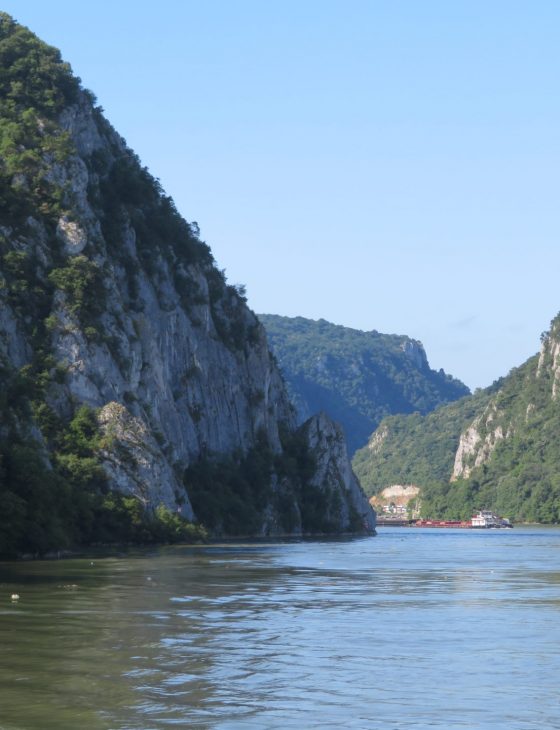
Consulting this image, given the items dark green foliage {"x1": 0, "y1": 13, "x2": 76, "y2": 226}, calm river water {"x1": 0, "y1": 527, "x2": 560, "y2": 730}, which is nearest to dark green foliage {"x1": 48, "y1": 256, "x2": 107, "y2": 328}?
dark green foliage {"x1": 0, "y1": 13, "x2": 76, "y2": 226}

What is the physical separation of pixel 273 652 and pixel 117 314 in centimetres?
9763

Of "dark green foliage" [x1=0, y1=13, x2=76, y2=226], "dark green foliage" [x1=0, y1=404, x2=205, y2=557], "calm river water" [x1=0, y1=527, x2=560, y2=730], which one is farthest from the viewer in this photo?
"dark green foliage" [x1=0, y1=13, x2=76, y2=226]

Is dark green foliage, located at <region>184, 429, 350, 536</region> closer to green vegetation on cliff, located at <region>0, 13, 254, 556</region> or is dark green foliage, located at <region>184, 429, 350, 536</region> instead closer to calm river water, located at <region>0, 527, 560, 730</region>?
green vegetation on cliff, located at <region>0, 13, 254, 556</region>

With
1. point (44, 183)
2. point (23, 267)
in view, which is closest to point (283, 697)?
point (23, 267)

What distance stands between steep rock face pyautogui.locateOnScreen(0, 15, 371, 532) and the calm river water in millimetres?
41519

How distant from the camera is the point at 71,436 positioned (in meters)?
117

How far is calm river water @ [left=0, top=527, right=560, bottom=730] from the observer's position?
30016mm

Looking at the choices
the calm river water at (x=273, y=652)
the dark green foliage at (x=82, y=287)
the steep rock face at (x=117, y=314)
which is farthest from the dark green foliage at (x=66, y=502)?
the calm river water at (x=273, y=652)

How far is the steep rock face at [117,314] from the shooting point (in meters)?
121

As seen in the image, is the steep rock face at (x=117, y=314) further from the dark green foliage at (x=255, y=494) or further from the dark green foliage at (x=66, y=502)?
the dark green foliage at (x=255, y=494)

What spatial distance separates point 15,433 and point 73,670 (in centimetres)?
6171

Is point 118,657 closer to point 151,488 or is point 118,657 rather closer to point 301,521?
point 151,488

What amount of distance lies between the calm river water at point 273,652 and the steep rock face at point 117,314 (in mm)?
41519

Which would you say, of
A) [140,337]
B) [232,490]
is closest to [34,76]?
[140,337]
